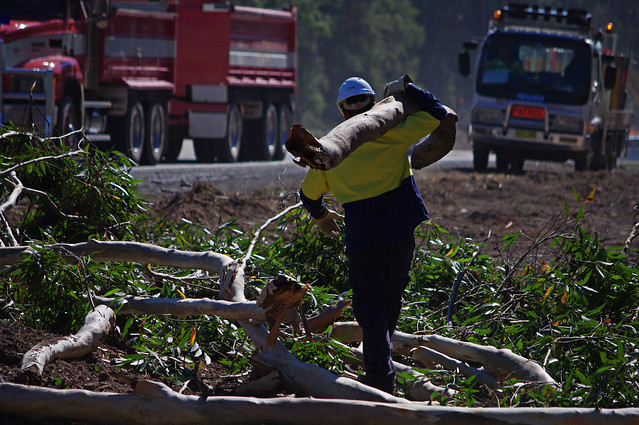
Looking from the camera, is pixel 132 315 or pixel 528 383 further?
pixel 132 315

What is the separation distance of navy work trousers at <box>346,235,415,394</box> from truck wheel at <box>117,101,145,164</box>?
502 inches

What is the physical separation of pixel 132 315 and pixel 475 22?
71.5m

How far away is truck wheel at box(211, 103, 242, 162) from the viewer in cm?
2133

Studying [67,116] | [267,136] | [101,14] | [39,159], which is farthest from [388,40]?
[39,159]

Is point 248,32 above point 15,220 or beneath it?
above

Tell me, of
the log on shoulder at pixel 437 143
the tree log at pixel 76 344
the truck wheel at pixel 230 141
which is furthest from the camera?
the truck wheel at pixel 230 141

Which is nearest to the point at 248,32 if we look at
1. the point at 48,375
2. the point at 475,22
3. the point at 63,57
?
the point at 63,57

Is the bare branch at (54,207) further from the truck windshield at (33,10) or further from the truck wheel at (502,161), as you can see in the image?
the truck wheel at (502,161)

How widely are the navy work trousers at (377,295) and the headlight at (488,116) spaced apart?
616 inches

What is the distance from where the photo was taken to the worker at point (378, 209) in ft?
16.4

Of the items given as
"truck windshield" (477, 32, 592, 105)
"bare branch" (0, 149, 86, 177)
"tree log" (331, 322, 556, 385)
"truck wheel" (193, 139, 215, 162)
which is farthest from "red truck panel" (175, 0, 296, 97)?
"tree log" (331, 322, 556, 385)

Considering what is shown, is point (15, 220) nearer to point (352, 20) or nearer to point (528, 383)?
point (528, 383)

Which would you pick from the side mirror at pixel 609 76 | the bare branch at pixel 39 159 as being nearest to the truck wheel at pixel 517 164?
the side mirror at pixel 609 76

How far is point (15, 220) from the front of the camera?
29.2 feet
